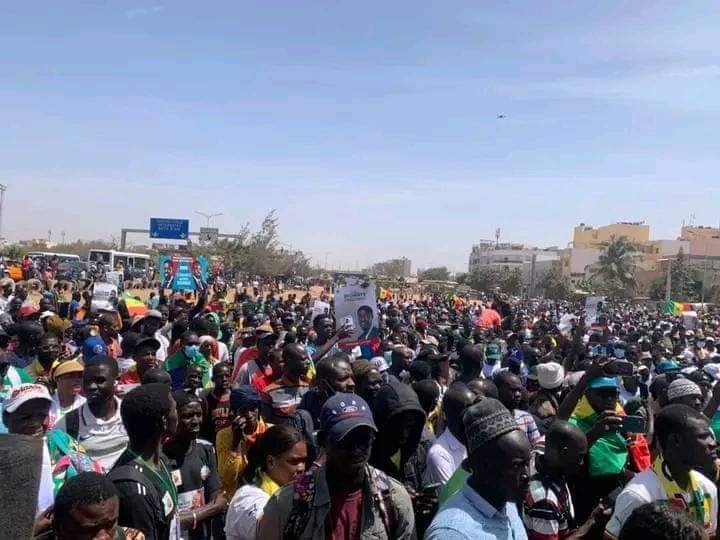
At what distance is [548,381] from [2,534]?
184 inches

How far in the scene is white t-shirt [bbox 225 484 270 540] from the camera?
119 inches

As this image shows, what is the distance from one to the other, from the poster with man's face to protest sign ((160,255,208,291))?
696cm

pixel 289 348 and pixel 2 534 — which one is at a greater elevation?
pixel 2 534

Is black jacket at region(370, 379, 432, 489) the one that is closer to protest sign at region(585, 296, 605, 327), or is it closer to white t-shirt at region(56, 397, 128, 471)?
white t-shirt at region(56, 397, 128, 471)

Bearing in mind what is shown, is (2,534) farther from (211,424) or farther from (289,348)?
(289,348)

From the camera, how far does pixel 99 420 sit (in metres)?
4.25

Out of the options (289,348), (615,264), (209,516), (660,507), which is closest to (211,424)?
(289,348)

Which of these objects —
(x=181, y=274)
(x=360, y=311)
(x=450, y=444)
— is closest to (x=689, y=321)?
(x=181, y=274)

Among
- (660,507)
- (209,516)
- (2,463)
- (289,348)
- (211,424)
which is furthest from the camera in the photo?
(289,348)

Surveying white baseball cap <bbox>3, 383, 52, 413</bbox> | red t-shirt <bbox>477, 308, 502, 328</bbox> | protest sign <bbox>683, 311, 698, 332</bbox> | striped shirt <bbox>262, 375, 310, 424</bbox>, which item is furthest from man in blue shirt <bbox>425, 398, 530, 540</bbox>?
protest sign <bbox>683, 311, 698, 332</bbox>

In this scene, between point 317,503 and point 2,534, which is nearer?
point 2,534

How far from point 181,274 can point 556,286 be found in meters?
51.0

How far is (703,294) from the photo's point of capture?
56906 mm

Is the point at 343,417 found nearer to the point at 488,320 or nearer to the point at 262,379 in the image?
the point at 262,379
